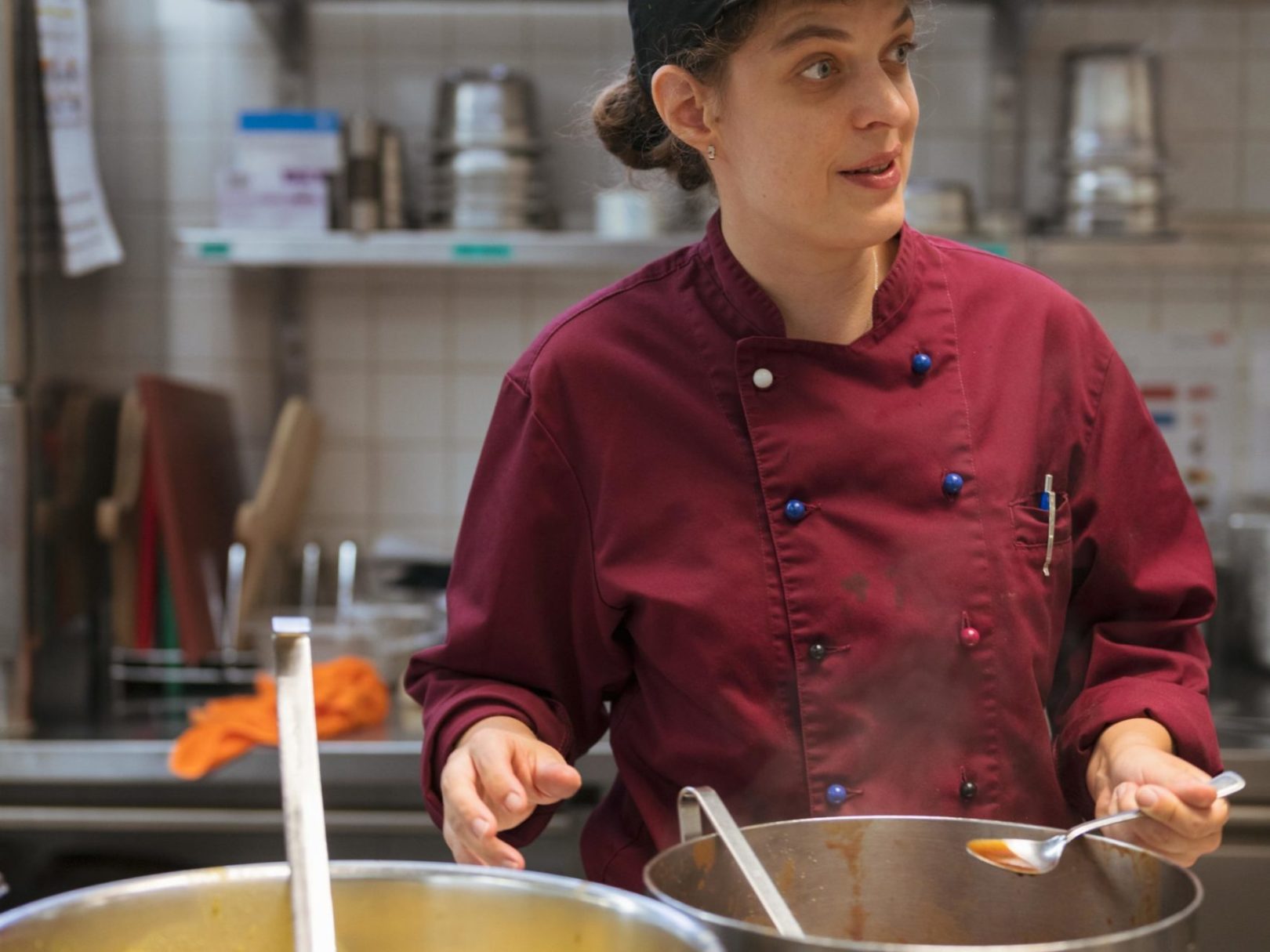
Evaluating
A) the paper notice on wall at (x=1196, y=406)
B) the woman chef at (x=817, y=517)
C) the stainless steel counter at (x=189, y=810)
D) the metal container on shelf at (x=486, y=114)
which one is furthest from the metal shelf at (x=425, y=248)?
the woman chef at (x=817, y=517)

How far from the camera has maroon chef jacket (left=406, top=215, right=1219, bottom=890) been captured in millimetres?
1052

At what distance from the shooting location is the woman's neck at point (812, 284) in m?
1.10

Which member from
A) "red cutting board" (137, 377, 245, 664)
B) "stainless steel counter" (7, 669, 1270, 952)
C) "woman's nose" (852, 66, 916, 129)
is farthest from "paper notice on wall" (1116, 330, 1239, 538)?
"woman's nose" (852, 66, 916, 129)

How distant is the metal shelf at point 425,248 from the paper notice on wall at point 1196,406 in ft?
2.99

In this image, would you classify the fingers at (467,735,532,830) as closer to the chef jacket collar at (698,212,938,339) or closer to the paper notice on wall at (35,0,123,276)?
the chef jacket collar at (698,212,938,339)

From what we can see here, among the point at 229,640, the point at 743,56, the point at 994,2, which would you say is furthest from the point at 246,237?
the point at 743,56

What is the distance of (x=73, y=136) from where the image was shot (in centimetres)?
235

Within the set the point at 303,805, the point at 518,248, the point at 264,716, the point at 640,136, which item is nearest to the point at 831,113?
the point at 640,136

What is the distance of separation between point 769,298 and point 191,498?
1579 millimetres

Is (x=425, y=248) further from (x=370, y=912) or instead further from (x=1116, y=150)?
(x=370, y=912)

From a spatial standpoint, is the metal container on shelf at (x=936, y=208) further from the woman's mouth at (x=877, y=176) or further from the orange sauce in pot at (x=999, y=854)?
the orange sauce in pot at (x=999, y=854)

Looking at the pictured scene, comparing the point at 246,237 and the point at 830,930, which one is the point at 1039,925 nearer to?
the point at 830,930

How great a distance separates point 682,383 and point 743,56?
0.24 m

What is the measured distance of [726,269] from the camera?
1.12 m
